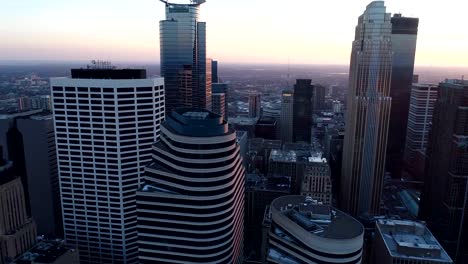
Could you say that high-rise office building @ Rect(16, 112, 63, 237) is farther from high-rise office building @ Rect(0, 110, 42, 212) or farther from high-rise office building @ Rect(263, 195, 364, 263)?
high-rise office building @ Rect(263, 195, 364, 263)

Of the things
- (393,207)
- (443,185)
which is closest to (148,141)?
(443,185)

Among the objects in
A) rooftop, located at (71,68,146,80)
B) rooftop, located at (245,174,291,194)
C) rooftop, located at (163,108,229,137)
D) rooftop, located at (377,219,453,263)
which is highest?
rooftop, located at (71,68,146,80)

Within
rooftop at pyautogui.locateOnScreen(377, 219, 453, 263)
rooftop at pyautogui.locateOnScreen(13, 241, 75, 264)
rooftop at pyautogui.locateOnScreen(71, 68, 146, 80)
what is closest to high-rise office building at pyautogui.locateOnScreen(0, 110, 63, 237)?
rooftop at pyautogui.locateOnScreen(71, 68, 146, 80)

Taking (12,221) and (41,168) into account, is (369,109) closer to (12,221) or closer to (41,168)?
(41,168)

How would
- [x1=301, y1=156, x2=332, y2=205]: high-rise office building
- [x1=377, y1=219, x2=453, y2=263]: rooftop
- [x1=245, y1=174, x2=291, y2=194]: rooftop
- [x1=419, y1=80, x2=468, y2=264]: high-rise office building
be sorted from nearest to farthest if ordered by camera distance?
[x1=377, y1=219, x2=453, y2=263]: rooftop, [x1=419, y1=80, x2=468, y2=264]: high-rise office building, [x1=301, y1=156, x2=332, y2=205]: high-rise office building, [x1=245, y1=174, x2=291, y2=194]: rooftop

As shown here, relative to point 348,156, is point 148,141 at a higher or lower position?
higher

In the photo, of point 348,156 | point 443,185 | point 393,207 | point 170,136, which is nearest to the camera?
point 170,136

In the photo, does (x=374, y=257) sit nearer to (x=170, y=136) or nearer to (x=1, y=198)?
(x=170, y=136)
